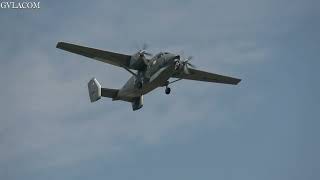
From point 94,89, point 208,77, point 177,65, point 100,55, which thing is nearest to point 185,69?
point 177,65

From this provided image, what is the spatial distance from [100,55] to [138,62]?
3.99 m

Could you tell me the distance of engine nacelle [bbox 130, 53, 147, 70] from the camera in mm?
71062

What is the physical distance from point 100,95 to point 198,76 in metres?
10.8

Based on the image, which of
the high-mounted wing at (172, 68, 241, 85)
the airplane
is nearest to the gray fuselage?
the airplane

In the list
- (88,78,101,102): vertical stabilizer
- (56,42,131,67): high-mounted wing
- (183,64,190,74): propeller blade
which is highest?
(56,42,131,67): high-mounted wing

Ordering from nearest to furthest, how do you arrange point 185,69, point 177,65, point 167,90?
point 177,65, point 185,69, point 167,90

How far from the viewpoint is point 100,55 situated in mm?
72312

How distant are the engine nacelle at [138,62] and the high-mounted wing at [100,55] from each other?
3.26 ft

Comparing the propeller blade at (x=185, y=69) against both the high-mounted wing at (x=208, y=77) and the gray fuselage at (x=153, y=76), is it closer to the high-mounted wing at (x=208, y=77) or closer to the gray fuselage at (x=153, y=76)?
the gray fuselage at (x=153, y=76)

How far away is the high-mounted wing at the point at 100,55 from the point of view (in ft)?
232

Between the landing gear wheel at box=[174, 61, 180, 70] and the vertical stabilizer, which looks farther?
the vertical stabilizer

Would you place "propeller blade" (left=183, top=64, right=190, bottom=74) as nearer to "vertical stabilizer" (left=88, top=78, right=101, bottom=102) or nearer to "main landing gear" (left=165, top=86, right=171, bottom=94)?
"main landing gear" (left=165, top=86, right=171, bottom=94)

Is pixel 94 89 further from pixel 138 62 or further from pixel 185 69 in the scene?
pixel 185 69

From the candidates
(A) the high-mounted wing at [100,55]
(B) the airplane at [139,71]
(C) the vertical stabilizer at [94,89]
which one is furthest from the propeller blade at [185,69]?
(C) the vertical stabilizer at [94,89]
